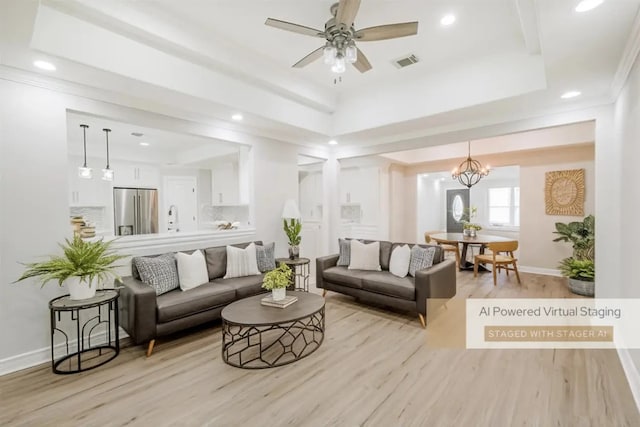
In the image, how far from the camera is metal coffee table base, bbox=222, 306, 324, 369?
2.68 meters

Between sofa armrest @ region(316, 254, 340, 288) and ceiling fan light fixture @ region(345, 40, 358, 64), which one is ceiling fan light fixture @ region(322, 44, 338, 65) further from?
sofa armrest @ region(316, 254, 340, 288)

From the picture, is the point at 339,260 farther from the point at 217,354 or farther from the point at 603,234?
the point at 603,234

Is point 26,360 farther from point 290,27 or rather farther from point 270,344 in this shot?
point 290,27

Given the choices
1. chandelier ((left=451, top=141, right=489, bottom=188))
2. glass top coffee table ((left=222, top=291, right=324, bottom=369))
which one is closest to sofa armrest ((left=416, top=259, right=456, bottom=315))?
glass top coffee table ((left=222, top=291, right=324, bottom=369))

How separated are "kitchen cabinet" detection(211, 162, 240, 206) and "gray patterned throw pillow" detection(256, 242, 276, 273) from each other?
2401 millimetres

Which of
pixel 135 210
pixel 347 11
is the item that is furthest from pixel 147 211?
pixel 347 11

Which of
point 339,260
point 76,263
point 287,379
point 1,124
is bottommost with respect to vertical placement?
point 287,379

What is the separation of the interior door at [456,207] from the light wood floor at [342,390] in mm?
8319

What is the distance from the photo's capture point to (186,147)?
6.63 metres

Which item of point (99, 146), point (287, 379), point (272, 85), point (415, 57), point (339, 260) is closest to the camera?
point (287, 379)

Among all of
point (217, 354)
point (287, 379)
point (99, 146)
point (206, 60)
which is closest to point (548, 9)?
point (206, 60)

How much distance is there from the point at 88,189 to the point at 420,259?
621 centimetres

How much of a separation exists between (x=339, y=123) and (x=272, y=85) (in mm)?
1416

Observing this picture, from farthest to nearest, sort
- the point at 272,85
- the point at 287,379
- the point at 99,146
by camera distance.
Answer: the point at 99,146, the point at 272,85, the point at 287,379
